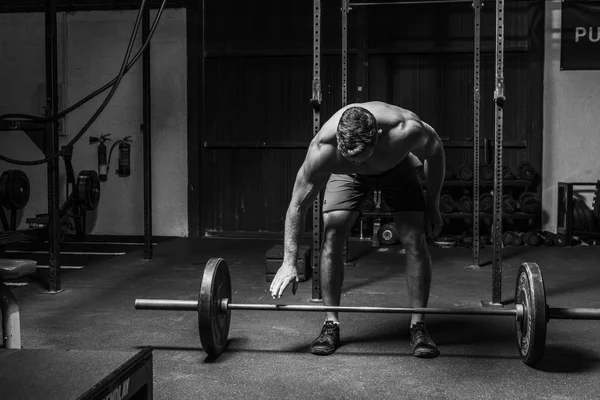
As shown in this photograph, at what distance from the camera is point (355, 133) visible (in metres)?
2.11

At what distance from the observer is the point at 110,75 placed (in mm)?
7020

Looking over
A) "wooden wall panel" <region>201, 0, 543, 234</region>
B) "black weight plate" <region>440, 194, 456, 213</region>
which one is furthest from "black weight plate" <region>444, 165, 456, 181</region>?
"wooden wall panel" <region>201, 0, 543, 234</region>

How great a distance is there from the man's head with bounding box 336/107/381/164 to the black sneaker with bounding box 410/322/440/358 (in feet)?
2.70

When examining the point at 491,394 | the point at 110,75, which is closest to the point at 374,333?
the point at 491,394

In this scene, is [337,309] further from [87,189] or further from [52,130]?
[87,189]

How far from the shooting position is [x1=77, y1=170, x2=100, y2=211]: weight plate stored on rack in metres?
5.94

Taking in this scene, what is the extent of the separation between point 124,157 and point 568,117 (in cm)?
478

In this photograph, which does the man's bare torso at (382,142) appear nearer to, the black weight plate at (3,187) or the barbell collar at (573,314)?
the barbell collar at (573,314)

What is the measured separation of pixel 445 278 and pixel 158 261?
7.65 feet

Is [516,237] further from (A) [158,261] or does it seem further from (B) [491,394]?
(B) [491,394]

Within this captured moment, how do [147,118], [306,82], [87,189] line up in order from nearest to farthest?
[147,118]
[87,189]
[306,82]

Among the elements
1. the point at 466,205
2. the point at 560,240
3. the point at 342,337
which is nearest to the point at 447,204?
the point at 466,205

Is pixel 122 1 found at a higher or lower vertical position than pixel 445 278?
higher

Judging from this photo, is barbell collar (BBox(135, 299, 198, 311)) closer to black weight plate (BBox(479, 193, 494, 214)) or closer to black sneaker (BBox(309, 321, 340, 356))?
black sneaker (BBox(309, 321, 340, 356))
